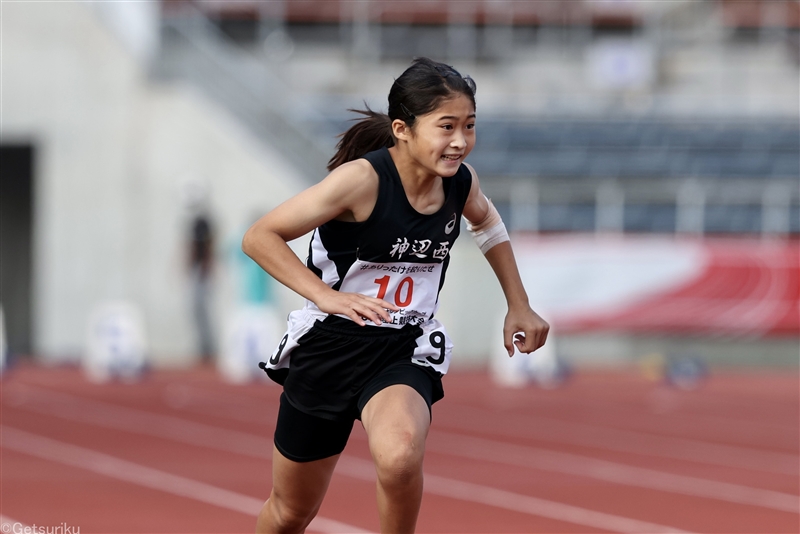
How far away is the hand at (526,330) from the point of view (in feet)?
13.9

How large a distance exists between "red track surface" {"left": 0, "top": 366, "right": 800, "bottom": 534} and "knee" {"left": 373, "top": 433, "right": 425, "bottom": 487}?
2.50 meters

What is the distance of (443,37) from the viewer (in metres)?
28.2

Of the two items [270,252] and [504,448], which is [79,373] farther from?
[270,252]

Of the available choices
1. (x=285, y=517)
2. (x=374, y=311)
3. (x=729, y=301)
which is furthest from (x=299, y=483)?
(x=729, y=301)

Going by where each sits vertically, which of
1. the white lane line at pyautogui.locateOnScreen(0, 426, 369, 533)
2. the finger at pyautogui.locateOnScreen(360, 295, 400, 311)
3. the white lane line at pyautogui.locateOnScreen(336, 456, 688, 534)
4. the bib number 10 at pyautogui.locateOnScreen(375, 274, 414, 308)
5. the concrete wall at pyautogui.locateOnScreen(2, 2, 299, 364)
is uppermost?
the concrete wall at pyautogui.locateOnScreen(2, 2, 299, 364)

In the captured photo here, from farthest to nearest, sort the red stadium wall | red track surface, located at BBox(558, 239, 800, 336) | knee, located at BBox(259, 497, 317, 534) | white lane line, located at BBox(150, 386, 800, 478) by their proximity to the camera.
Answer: red track surface, located at BBox(558, 239, 800, 336), the red stadium wall, white lane line, located at BBox(150, 386, 800, 478), knee, located at BBox(259, 497, 317, 534)

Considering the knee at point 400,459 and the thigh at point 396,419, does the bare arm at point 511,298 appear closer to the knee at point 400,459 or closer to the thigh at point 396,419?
the thigh at point 396,419

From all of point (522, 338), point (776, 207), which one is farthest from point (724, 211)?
point (522, 338)

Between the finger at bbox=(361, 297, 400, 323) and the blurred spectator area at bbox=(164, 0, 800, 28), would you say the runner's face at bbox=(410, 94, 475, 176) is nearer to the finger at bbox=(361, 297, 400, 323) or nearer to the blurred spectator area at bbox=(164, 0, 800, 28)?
the finger at bbox=(361, 297, 400, 323)

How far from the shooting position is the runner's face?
3844mm

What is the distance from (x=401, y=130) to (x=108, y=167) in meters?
14.2

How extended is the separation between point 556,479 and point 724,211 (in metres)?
10.4

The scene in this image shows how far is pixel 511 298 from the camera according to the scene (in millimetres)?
4348

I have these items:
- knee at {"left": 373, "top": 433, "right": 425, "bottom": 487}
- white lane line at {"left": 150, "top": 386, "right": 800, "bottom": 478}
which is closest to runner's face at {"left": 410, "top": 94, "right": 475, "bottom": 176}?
knee at {"left": 373, "top": 433, "right": 425, "bottom": 487}
